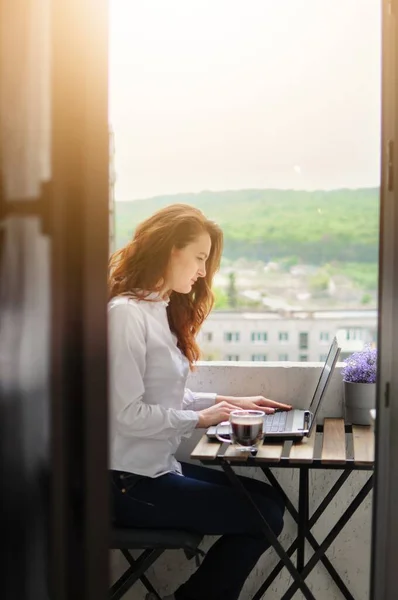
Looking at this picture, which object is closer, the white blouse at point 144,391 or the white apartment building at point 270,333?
the white blouse at point 144,391

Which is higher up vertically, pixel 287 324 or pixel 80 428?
pixel 80 428

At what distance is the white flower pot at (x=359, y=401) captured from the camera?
2.41m

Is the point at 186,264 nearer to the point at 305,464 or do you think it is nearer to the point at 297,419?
the point at 297,419

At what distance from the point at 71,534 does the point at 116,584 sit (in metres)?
1.48

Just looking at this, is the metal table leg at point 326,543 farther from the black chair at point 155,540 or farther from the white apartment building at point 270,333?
the white apartment building at point 270,333

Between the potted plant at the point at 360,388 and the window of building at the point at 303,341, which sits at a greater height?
the potted plant at the point at 360,388

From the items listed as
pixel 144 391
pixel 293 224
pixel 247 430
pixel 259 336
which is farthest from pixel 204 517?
pixel 293 224

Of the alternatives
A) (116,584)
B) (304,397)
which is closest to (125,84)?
(304,397)

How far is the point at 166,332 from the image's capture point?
90.7 inches

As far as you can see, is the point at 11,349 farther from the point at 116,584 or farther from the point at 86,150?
the point at 116,584

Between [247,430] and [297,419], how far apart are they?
1.13ft

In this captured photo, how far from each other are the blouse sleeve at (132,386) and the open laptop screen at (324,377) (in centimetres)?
41

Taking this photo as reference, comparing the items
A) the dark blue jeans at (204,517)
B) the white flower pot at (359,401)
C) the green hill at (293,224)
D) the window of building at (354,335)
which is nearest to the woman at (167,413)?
the dark blue jeans at (204,517)

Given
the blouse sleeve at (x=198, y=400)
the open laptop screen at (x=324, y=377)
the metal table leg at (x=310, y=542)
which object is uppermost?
the open laptop screen at (x=324, y=377)
